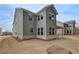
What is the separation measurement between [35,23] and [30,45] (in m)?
0.29

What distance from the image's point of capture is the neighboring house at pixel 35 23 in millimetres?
2127

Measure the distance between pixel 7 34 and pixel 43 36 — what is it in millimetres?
461

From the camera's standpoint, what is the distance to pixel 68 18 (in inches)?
83.6

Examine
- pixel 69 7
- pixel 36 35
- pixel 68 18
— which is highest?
pixel 69 7

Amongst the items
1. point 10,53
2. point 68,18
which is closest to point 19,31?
point 10,53

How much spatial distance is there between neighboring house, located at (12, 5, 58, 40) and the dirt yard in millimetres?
74

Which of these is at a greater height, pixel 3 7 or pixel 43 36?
pixel 3 7

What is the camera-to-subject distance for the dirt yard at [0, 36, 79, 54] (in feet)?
6.86

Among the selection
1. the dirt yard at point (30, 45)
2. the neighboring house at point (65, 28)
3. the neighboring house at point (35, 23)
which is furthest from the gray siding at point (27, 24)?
the neighboring house at point (65, 28)

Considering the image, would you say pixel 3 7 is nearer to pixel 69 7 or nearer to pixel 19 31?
pixel 19 31

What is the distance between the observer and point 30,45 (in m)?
2.12

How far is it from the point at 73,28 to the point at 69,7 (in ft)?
0.89

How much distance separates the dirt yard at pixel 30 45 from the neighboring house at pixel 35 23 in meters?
0.07

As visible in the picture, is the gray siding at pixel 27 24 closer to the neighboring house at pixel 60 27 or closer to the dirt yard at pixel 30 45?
the dirt yard at pixel 30 45
